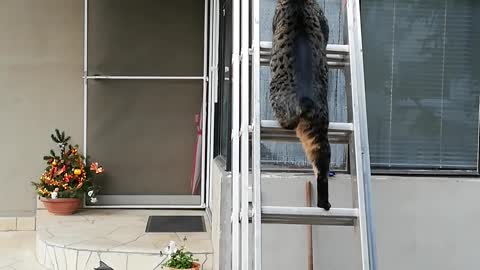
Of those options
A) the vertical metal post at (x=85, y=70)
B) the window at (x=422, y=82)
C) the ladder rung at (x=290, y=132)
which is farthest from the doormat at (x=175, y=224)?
the ladder rung at (x=290, y=132)

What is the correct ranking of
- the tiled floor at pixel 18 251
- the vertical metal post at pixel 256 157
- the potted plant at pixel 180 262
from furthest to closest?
1. the tiled floor at pixel 18 251
2. the potted plant at pixel 180 262
3. the vertical metal post at pixel 256 157

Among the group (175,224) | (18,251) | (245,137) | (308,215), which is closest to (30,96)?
(18,251)

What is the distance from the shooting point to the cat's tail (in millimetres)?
2215

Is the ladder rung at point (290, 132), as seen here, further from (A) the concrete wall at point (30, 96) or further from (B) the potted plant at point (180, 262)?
(A) the concrete wall at point (30, 96)

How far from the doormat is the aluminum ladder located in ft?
6.54

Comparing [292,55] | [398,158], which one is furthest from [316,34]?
[398,158]

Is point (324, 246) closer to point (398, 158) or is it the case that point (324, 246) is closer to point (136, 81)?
point (398, 158)

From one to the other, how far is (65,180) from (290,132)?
10.3ft

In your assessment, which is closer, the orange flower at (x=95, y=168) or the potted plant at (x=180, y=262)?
the potted plant at (x=180, y=262)

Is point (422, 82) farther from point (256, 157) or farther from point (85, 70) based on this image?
point (85, 70)

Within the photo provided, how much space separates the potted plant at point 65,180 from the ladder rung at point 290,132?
9.86ft

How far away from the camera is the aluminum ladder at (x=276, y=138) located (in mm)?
2143

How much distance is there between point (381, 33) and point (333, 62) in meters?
0.87

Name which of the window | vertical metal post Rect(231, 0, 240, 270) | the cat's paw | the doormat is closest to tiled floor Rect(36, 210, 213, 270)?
the doormat
